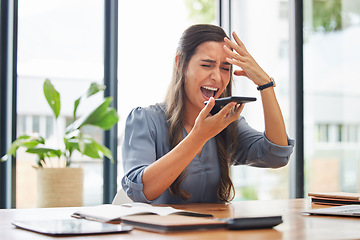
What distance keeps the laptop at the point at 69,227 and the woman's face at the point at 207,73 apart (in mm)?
917

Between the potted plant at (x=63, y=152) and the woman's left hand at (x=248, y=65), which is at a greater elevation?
the woman's left hand at (x=248, y=65)

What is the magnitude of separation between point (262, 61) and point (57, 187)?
78.4 inches

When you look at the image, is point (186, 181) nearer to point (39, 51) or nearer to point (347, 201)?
point (347, 201)

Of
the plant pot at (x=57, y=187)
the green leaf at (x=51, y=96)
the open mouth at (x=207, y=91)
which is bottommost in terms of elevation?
the plant pot at (x=57, y=187)

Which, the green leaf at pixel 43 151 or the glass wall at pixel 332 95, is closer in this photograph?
the green leaf at pixel 43 151

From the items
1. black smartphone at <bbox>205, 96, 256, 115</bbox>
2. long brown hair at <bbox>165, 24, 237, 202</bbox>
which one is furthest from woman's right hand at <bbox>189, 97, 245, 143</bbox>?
long brown hair at <bbox>165, 24, 237, 202</bbox>

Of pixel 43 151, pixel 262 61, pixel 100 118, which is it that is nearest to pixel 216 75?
pixel 100 118

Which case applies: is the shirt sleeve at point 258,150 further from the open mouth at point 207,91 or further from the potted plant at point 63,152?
the potted plant at point 63,152

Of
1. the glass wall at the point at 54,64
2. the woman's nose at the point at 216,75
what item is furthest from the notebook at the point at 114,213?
the glass wall at the point at 54,64

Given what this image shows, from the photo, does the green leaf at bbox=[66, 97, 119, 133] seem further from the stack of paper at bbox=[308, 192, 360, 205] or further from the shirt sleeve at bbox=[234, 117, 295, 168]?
the stack of paper at bbox=[308, 192, 360, 205]

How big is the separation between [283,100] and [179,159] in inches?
92.9

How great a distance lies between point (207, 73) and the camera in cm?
182

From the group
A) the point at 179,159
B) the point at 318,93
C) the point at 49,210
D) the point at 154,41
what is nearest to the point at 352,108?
the point at 318,93

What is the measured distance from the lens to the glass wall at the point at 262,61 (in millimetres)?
3717
